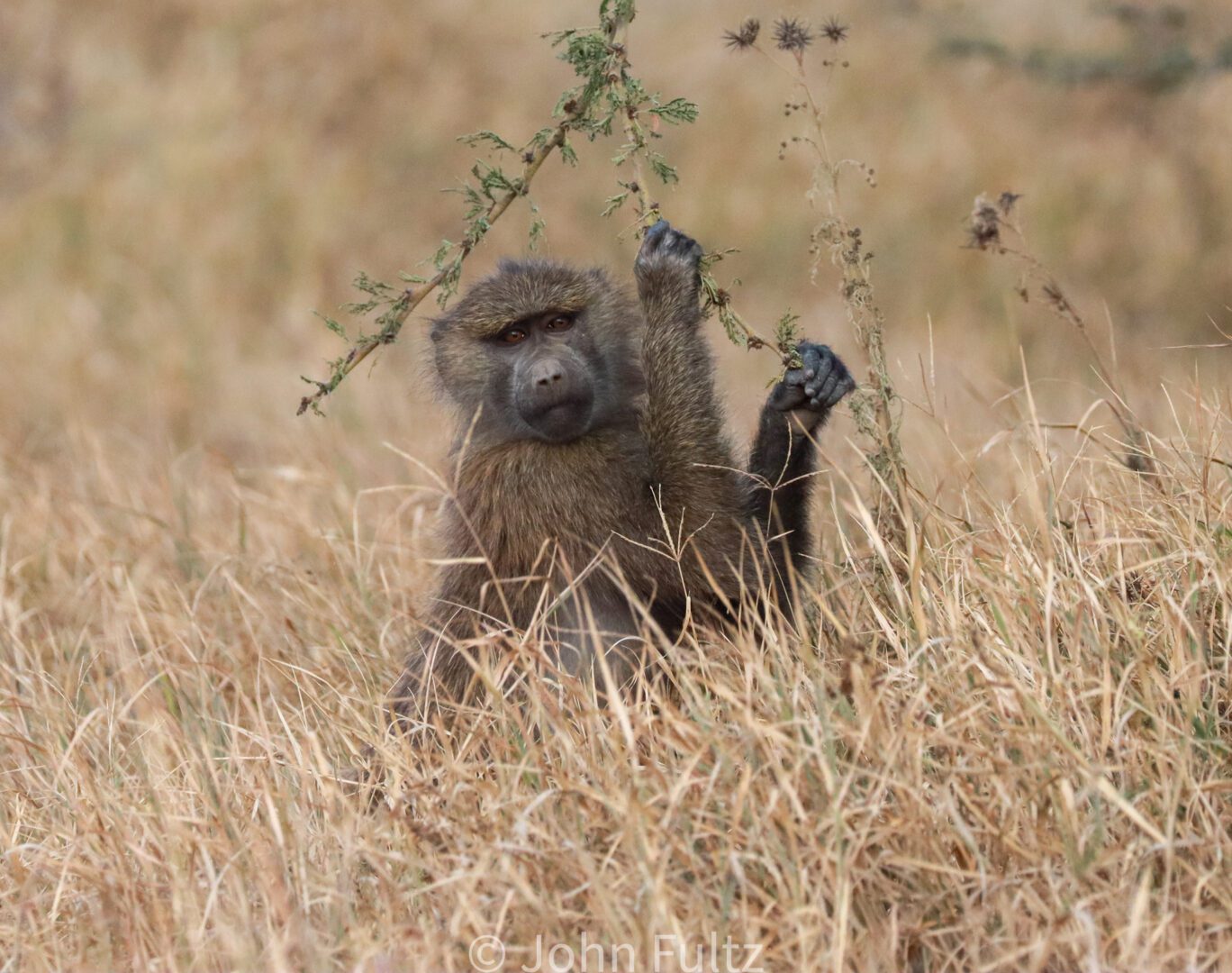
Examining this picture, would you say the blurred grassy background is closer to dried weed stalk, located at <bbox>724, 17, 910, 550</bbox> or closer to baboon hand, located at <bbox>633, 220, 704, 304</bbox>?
baboon hand, located at <bbox>633, 220, 704, 304</bbox>

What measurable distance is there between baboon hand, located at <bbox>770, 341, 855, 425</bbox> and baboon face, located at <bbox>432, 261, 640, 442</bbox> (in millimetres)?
488

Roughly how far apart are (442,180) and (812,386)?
26.5 ft

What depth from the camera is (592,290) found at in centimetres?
369

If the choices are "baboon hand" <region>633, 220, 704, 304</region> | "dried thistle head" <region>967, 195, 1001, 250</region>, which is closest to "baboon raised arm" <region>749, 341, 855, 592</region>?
"baboon hand" <region>633, 220, 704, 304</region>

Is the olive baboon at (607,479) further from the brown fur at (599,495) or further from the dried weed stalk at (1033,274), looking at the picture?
the dried weed stalk at (1033,274)

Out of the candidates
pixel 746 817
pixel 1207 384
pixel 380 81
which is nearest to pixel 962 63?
pixel 380 81

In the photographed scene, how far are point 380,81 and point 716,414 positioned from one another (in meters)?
9.14

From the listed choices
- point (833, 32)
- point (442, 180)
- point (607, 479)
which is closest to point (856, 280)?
point (833, 32)

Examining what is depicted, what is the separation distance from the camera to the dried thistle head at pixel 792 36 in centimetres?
302

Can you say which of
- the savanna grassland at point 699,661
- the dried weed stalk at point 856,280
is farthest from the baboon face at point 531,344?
the dried weed stalk at point 856,280

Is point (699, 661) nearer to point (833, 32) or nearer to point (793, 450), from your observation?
point (793, 450)

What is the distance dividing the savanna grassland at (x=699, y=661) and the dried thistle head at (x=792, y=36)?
13 centimetres

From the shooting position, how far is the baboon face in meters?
3.48

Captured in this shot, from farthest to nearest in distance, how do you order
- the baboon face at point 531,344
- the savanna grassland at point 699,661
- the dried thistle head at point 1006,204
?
the baboon face at point 531,344 < the dried thistle head at point 1006,204 < the savanna grassland at point 699,661
